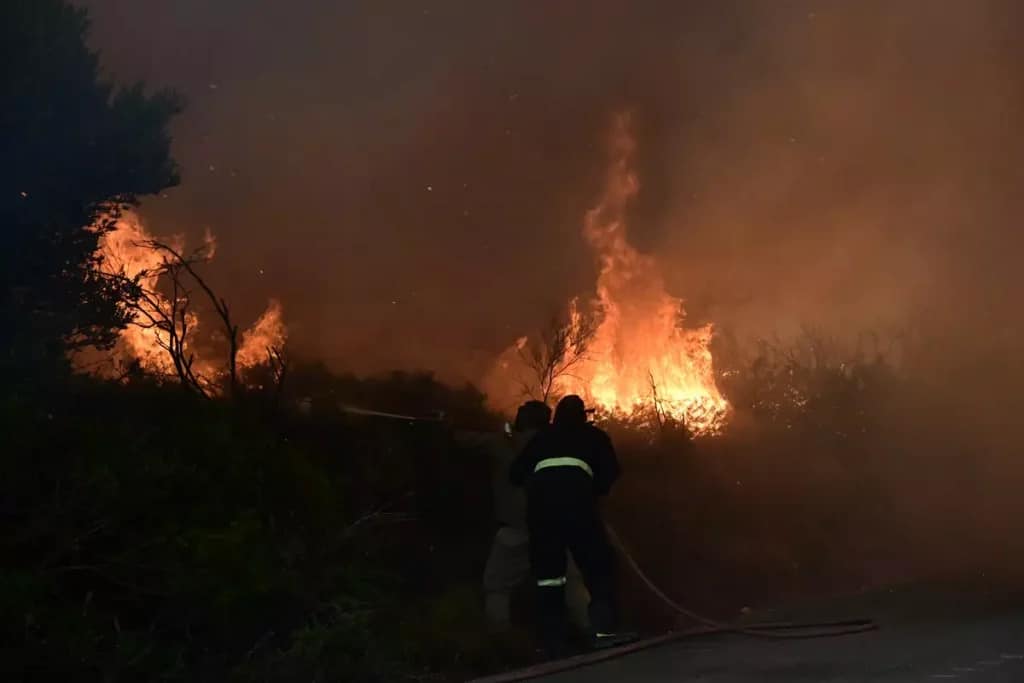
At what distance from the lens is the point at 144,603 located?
19.5 feet

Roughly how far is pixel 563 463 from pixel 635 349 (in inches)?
246

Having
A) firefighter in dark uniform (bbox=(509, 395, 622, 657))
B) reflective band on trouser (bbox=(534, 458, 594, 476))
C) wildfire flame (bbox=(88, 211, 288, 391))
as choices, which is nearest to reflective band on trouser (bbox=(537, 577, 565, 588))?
firefighter in dark uniform (bbox=(509, 395, 622, 657))

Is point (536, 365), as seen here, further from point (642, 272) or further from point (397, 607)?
point (397, 607)

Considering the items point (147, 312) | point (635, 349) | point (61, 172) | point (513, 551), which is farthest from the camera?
point (635, 349)

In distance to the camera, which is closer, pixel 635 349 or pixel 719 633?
pixel 719 633

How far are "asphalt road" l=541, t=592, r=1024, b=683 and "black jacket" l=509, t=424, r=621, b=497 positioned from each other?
1.17m

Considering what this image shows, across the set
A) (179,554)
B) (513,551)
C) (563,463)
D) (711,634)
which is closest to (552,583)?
(563,463)

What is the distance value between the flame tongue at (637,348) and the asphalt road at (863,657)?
4.79 meters

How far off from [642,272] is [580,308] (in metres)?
1.10

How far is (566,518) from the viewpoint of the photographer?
749 cm

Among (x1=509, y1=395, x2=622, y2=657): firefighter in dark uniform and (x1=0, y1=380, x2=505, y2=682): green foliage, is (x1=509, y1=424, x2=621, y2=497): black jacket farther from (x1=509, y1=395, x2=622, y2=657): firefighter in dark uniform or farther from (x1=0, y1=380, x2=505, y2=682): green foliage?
(x1=0, y1=380, x2=505, y2=682): green foliage

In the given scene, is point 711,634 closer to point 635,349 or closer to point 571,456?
point 571,456

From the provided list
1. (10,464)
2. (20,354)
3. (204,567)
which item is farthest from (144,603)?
(20,354)

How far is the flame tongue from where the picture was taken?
13.1 m
